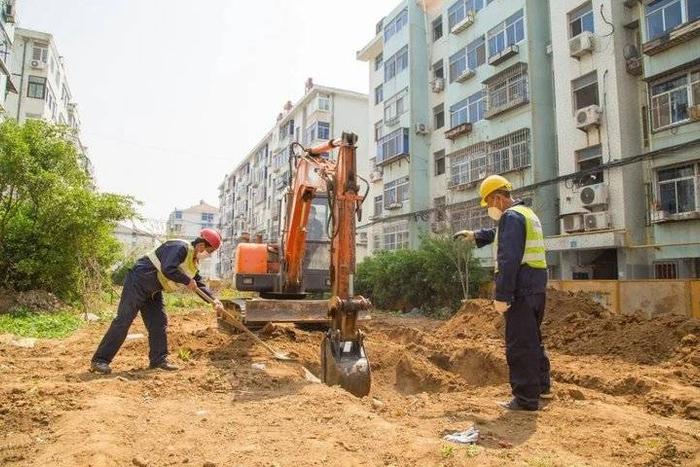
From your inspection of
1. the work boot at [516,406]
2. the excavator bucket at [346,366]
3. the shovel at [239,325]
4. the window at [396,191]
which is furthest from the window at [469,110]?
the work boot at [516,406]

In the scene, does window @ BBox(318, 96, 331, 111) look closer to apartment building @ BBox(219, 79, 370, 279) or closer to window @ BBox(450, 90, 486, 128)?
apartment building @ BBox(219, 79, 370, 279)

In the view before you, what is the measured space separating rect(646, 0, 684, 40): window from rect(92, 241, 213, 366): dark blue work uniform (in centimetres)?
1657

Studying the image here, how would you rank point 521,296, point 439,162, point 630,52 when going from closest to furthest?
point 521,296 < point 630,52 < point 439,162

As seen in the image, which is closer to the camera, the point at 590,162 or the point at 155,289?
the point at 155,289

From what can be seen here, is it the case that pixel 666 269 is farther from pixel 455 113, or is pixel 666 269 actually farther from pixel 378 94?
pixel 378 94

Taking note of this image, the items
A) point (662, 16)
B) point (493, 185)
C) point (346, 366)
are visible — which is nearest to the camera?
point (493, 185)

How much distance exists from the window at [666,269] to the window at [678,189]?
1.65m

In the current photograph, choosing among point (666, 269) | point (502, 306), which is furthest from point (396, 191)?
point (502, 306)

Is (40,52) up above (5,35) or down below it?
above

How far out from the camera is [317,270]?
9062 mm

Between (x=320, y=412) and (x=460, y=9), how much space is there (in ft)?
82.9

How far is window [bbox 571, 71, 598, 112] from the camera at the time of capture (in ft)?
60.3

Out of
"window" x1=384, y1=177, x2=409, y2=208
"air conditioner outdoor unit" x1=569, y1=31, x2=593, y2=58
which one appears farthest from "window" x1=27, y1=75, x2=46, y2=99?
"air conditioner outdoor unit" x1=569, y1=31, x2=593, y2=58

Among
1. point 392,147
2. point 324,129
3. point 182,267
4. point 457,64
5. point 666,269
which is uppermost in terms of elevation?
point 324,129
